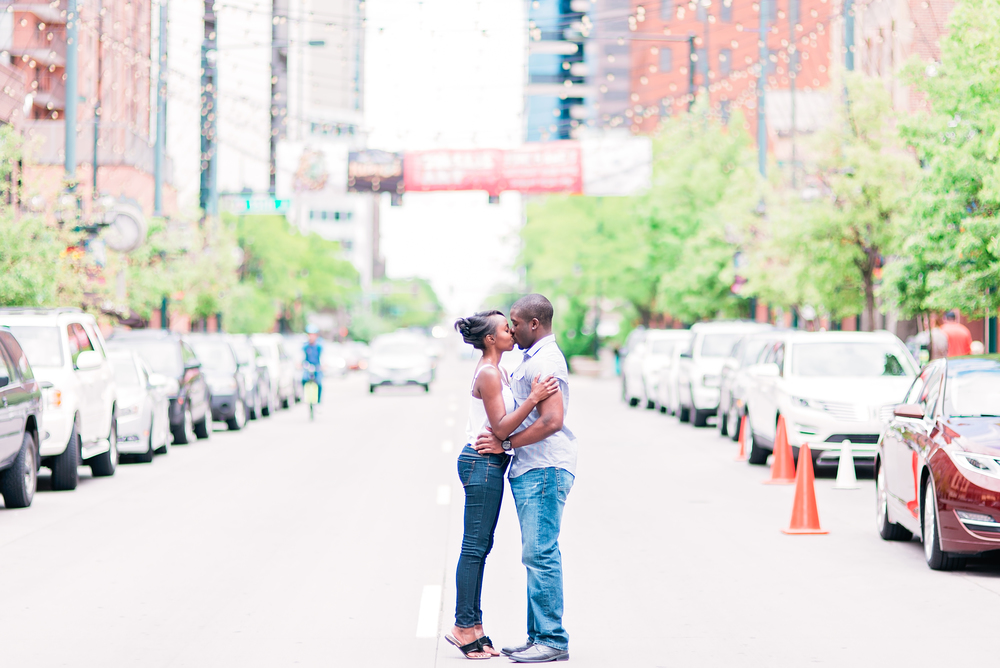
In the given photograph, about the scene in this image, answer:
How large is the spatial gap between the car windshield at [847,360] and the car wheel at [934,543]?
27.0 ft

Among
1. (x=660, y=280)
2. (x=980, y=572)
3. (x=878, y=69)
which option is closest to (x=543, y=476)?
(x=980, y=572)

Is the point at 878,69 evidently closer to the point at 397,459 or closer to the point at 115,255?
the point at 115,255

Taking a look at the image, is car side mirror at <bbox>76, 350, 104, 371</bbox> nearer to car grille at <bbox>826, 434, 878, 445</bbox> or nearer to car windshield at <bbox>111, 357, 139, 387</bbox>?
car windshield at <bbox>111, 357, 139, 387</bbox>

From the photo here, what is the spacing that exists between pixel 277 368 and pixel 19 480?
20948 mm

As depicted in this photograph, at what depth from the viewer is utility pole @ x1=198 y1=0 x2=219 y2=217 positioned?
43594mm

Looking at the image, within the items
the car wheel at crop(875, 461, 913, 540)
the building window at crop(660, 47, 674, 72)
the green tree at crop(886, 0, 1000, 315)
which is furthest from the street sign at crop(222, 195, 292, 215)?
the building window at crop(660, 47, 674, 72)

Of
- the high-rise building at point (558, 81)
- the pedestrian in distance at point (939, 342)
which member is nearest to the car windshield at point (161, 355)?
the pedestrian in distance at point (939, 342)

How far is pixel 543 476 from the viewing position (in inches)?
260

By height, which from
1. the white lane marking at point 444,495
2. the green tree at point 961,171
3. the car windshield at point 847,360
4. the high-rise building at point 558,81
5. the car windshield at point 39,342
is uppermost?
the high-rise building at point 558,81

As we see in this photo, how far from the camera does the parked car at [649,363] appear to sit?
3228 centimetres

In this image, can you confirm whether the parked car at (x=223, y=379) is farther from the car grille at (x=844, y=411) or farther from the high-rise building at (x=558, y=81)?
the high-rise building at (x=558, y=81)

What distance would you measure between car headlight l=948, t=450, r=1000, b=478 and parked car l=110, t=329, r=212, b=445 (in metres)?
14.0

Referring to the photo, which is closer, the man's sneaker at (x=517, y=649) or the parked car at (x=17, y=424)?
the man's sneaker at (x=517, y=649)

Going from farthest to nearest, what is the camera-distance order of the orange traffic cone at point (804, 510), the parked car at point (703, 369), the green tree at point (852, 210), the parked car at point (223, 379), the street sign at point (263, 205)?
the street sign at point (263, 205)
the green tree at point (852, 210)
the parked car at point (703, 369)
the parked car at point (223, 379)
the orange traffic cone at point (804, 510)
